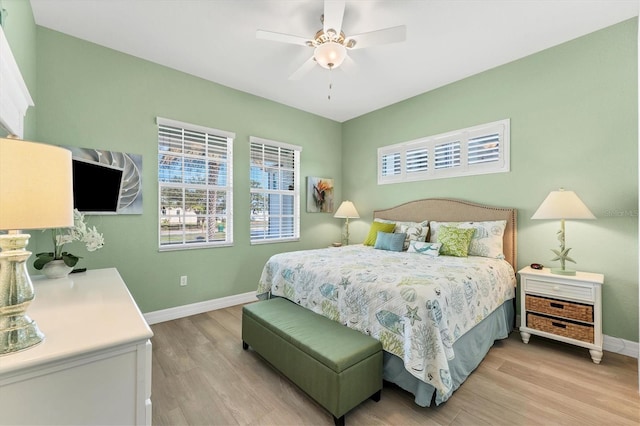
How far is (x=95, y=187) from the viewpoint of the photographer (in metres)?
2.77

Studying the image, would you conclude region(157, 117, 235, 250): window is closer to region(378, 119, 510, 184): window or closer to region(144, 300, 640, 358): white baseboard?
region(144, 300, 640, 358): white baseboard

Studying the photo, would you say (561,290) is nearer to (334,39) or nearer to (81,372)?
(334,39)

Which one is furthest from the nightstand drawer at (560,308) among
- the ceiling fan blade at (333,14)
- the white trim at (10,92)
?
the white trim at (10,92)

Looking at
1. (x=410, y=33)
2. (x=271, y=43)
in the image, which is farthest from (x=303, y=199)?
(x=410, y=33)

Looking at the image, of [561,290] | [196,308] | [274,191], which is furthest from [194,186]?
[561,290]

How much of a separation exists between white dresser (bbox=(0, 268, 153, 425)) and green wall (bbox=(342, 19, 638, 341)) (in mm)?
3569

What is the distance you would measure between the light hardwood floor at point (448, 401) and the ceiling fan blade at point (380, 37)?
2655mm

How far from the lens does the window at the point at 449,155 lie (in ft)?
11.0

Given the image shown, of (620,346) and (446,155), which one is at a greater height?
(446,155)

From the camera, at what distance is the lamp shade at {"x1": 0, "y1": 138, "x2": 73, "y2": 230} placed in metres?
0.79

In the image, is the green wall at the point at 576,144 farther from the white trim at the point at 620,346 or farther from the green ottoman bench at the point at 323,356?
the green ottoman bench at the point at 323,356

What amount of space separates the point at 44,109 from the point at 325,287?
303cm

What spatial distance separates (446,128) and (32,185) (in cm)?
403

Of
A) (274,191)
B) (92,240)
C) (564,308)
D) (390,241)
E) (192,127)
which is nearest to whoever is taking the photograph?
(92,240)
